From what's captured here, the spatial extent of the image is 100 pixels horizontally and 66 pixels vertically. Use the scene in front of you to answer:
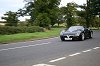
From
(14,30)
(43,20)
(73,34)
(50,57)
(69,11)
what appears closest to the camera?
(50,57)

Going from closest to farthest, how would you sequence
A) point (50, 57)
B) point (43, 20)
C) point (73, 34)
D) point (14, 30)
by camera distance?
point (50, 57), point (73, 34), point (14, 30), point (43, 20)

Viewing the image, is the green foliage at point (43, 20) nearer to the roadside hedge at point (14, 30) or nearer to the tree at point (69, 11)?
the roadside hedge at point (14, 30)

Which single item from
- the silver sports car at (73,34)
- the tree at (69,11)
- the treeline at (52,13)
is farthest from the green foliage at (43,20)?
the tree at (69,11)

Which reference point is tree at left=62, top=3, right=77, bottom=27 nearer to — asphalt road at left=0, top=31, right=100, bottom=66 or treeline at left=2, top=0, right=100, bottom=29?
treeline at left=2, top=0, right=100, bottom=29

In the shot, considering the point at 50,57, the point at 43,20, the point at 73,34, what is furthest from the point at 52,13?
the point at 50,57

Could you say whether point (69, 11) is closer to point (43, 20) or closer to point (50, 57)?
point (43, 20)

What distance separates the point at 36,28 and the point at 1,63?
30.1 meters

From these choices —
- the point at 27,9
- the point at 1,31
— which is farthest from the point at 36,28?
the point at 27,9

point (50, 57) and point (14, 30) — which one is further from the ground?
point (14, 30)

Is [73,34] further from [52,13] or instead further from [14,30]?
[52,13]

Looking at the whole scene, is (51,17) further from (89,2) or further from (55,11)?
(89,2)

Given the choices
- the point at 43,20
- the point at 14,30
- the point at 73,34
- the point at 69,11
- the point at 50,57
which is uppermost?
the point at 69,11

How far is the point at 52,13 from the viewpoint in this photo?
54.0 meters

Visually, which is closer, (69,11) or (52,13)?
(52,13)
